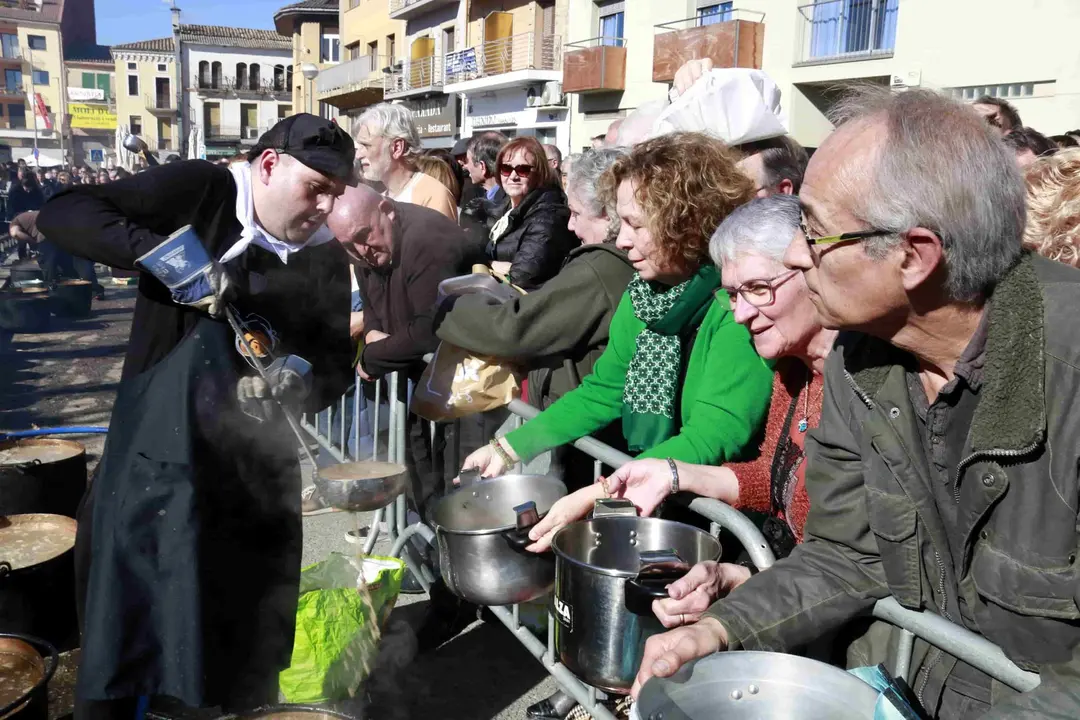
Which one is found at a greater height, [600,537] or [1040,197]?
[1040,197]

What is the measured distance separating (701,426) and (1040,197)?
3.36 feet

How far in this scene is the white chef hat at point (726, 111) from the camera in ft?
11.3

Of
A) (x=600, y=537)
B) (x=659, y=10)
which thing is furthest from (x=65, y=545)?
(x=659, y=10)

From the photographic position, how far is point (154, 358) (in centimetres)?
260

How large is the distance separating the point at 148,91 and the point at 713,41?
207 ft

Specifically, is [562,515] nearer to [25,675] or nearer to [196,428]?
[196,428]

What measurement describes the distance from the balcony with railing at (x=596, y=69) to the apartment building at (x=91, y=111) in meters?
57.1

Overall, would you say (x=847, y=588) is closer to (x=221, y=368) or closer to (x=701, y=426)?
(x=701, y=426)

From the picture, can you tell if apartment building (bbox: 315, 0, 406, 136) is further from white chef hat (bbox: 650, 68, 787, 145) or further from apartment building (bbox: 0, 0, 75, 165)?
apartment building (bbox: 0, 0, 75, 165)

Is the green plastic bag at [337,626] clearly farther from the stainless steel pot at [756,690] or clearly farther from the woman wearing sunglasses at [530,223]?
the stainless steel pot at [756,690]

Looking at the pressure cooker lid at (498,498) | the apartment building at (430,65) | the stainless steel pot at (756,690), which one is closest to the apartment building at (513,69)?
the apartment building at (430,65)

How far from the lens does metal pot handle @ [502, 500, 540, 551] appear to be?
2.29m

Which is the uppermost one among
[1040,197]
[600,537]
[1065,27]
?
[1065,27]

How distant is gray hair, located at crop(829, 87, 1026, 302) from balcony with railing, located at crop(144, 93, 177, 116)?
7420 centimetres
